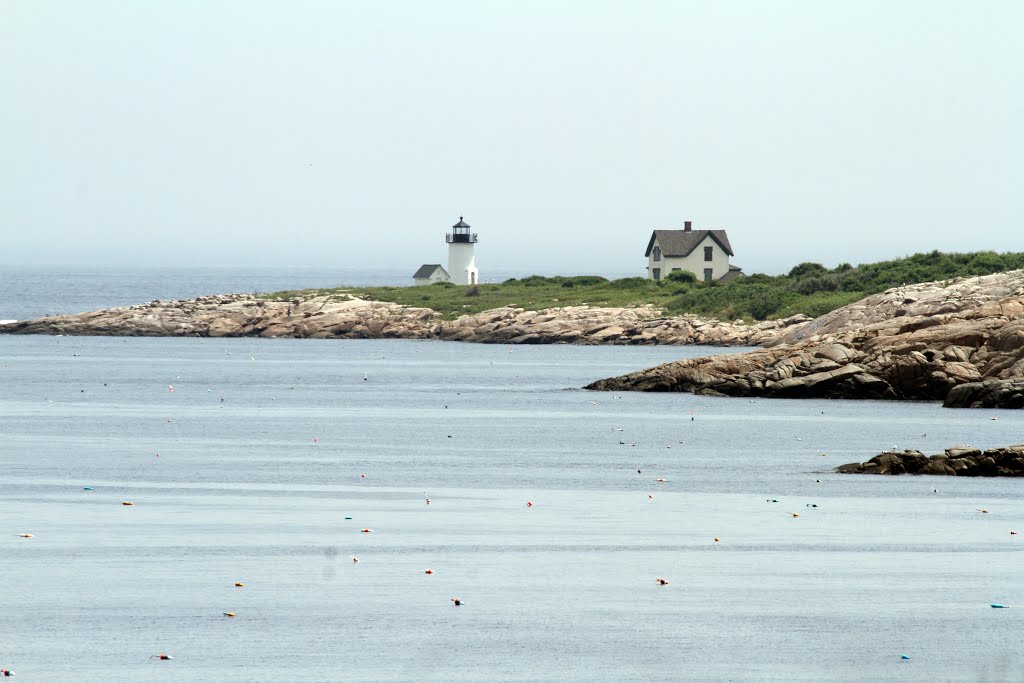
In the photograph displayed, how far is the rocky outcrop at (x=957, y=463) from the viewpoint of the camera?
37125 millimetres

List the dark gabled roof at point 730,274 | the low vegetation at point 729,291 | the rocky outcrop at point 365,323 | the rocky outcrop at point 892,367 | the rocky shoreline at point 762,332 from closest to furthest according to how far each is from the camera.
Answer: the rocky outcrop at point 892,367, the rocky shoreline at point 762,332, the low vegetation at point 729,291, the rocky outcrop at point 365,323, the dark gabled roof at point 730,274

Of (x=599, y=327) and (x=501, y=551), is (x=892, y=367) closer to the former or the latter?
(x=501, y=551)

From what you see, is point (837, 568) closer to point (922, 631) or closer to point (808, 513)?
point (922, 631)

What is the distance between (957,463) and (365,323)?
95.0 meters

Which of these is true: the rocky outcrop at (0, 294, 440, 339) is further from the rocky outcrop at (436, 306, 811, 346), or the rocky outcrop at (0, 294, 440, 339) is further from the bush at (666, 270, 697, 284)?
the bush at (666, 270, 697, 284)

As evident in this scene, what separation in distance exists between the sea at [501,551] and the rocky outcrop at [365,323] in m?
62.0

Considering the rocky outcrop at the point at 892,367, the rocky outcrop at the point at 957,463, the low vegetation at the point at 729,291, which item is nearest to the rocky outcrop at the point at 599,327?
the low vegetation at the point at 729,291

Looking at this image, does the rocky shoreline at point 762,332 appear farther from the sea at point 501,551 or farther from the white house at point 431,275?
the white house at point 431,275

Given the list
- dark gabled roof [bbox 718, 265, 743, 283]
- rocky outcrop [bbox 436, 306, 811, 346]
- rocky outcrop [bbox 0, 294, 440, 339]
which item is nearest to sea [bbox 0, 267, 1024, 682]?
rocky outcrop [bbox 436, 306, 811, 346]

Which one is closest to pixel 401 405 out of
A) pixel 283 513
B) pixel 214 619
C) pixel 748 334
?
pixel 283 513

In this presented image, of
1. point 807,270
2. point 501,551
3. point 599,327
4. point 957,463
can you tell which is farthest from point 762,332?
point 501,551

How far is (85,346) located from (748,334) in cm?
4752

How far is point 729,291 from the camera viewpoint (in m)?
124

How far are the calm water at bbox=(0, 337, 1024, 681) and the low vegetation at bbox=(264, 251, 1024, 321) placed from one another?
208ft
